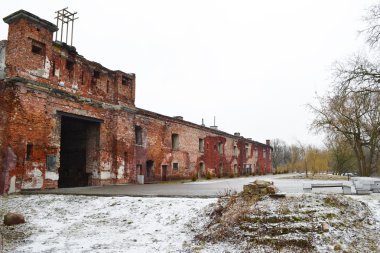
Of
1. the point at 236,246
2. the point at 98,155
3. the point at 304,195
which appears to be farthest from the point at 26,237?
the point at 98,155

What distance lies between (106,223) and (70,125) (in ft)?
43.3

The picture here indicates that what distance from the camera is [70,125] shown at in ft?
70.3

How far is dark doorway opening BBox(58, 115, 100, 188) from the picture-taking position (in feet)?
64.1

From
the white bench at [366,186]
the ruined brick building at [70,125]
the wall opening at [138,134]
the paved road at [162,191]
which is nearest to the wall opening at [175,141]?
the ruined brick building at [70,125]

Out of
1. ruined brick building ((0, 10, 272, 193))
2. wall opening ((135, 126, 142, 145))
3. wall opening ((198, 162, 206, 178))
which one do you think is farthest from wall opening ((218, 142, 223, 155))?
wall opening ((135, 126, 142, 145))

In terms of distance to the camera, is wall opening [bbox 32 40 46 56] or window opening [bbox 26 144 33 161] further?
wall opening [bbox 32 40 46 56]

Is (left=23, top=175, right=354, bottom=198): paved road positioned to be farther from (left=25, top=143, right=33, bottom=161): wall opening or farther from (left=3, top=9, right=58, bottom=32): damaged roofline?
(left=3, top=9, right=58, bottom=32): damaged roofline

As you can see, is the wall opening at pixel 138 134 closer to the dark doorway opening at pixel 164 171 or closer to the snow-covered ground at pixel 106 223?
the dark doorway opening at pixel 164 171

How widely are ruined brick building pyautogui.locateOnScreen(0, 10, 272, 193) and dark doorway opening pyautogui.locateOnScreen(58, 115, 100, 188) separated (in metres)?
0.06

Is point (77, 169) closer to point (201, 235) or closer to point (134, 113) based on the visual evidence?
point (134, 113)

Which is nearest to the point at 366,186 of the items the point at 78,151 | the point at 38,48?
the point at 38,48

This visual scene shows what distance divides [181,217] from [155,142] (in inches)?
602

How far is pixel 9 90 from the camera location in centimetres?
1475

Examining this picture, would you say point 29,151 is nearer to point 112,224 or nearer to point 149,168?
point 112,224
